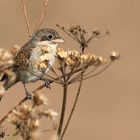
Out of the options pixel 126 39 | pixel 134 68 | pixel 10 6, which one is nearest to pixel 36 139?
pixel 134 68

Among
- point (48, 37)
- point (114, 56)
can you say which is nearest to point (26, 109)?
point (114, 56)

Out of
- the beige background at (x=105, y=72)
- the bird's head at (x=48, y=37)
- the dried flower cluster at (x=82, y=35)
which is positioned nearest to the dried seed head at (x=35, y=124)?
the dried flower cluster at (x=82, y=35)

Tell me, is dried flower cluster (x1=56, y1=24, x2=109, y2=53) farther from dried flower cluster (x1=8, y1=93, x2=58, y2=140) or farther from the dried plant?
dried flower cluster (x1=8, y1=93, x2=58, y2=140)

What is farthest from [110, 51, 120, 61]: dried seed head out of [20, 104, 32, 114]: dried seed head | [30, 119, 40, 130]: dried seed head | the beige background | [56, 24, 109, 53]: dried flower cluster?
the beige background

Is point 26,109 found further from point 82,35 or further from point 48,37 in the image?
point 48,37

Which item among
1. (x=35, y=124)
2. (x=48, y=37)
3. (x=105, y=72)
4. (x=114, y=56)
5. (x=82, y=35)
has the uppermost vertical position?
(x=105, y=72)

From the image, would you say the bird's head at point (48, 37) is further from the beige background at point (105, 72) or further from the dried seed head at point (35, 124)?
the beige background at point (105, 72)
